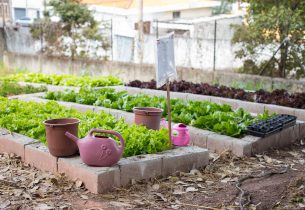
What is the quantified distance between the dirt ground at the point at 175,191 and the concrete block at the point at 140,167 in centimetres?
9

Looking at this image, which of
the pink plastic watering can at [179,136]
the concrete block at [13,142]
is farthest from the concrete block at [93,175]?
the pink plastic watering can at [179,136]

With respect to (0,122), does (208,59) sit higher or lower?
higher

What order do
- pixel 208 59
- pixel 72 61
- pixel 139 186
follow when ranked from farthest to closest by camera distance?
pixel 72 61 < pixel 208 59 < pixel 139 186

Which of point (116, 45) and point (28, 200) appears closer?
point (28, 200)

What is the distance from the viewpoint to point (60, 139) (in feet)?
16.2

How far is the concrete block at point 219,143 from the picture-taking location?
6.30 m

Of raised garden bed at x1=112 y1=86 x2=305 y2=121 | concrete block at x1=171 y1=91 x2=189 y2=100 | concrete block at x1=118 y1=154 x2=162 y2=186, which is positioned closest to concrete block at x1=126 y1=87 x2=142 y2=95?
raised garden bed at x1=112 y1=86 x2=305 y2=121

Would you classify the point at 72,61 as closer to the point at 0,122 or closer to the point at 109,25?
the point at 109,25

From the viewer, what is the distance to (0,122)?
651cm

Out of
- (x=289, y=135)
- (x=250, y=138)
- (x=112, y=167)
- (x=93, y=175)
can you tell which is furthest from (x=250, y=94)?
(x=93, y=175)

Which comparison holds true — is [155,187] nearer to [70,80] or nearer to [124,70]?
[70,80]

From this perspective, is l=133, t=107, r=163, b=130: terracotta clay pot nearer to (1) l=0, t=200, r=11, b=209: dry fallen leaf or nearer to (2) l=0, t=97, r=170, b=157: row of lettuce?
(2) l=0, t=97, r=170, b=157: row of lettuce

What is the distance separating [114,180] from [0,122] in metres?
2.60

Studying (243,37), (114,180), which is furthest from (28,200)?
(243,37)
